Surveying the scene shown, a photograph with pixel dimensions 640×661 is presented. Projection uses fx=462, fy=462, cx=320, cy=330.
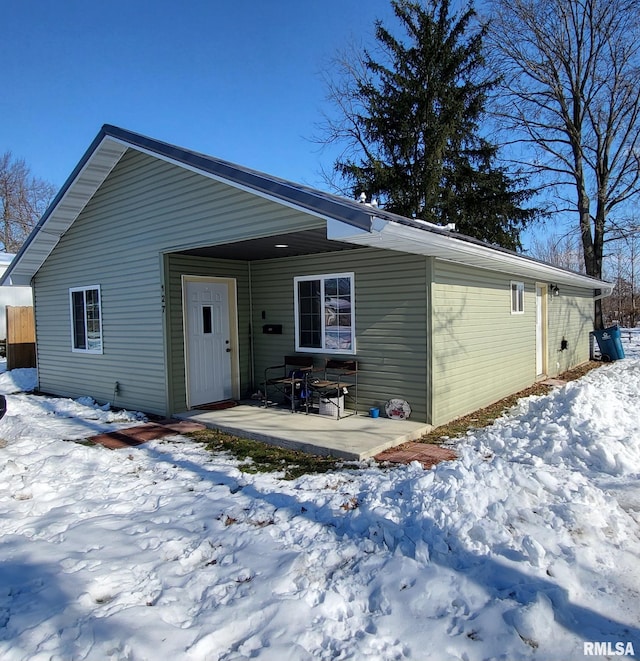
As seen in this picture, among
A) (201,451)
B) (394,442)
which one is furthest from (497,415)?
(201,451)

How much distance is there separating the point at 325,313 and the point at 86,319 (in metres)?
4.97

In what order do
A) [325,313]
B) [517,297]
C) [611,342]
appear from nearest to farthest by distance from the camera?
[325,313] < [517,297] < [611,342]

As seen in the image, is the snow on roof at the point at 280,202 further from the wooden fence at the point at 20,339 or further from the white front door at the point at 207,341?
the wooden fence at the point at 20,339

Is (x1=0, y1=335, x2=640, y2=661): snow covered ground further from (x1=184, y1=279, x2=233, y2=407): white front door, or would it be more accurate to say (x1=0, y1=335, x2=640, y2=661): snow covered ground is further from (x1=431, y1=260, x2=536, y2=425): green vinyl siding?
(x1=184, y1=279, x2=233, y2=407): white front door

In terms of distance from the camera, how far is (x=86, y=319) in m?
9.16

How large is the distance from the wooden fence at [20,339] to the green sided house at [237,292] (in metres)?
4.12

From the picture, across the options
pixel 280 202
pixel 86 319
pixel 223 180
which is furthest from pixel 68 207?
pixel 280 202

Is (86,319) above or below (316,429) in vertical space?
above

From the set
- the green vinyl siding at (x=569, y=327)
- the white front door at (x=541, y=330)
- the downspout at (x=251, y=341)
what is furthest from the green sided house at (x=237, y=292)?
the green vinyl siding at (x=569, y=327)

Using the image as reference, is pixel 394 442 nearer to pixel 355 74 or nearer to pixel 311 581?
pixel 311 581

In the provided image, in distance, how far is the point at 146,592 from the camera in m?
2.72

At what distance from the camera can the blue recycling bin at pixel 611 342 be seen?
14.8 metres

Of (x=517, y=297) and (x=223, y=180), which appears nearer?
(x=223, y=180)

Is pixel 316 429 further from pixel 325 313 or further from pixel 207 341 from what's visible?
pixel 207 341
